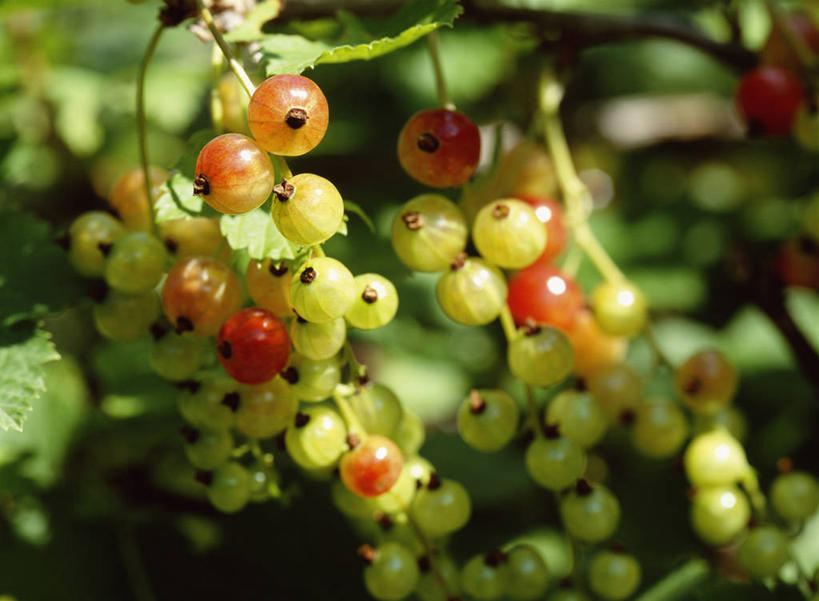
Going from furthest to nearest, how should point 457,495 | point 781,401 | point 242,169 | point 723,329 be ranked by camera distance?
1. point 723,329
2. point 781,401
3. point 457,495
4. point 242,169

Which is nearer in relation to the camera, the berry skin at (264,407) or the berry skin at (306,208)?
the berry skin at (306,208)

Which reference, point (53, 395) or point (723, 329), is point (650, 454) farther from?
point (53, 395)

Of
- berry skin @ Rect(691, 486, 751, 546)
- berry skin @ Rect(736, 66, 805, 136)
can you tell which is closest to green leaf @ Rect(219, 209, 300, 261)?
berry skin @ Rect(691, 486, 751, 546)

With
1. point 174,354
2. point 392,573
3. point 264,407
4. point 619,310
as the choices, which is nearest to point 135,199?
point 174,354

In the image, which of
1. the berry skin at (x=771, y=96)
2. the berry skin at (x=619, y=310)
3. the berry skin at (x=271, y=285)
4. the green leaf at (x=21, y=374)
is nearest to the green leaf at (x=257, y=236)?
the berry skin at (x=271, y=285)

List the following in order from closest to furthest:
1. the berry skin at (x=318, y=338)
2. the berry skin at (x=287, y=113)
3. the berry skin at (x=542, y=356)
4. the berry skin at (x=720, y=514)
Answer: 1. the berry skin at (x=287, y=113)
2. the berry skin at (x=318, y=338)
3. the berry skin at (x=542, y=356)
4. the berry skin at (x=720, y=514)

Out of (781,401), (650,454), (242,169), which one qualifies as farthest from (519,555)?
(781,401)

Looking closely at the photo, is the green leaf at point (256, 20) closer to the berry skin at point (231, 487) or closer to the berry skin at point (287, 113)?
the berry skin at point (287, 113)
